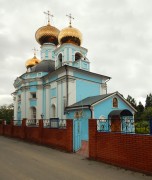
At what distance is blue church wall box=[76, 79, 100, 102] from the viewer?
17.6m

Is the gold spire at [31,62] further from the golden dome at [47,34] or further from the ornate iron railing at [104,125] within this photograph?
the ornate iron railing at [104,125]

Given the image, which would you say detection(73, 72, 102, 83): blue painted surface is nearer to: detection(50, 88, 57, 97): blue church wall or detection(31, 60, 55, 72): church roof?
detection(50, 88, 57, 97): blue church wall

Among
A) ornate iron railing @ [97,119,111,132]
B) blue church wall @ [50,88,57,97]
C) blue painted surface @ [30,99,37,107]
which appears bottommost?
ornate iron railing @ [97,119,111,132]

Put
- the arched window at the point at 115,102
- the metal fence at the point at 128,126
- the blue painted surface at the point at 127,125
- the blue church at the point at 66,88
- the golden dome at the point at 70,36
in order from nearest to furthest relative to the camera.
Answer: the metal fence at the point at 128,126 → the blue painted surface at the point at 127,125 → the blue church at the point at 66,88 → the arched window at the point at 115,102 → the golden dome at the point at 70,36

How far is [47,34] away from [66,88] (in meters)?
9.54

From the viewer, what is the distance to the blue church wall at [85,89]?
17.6 m

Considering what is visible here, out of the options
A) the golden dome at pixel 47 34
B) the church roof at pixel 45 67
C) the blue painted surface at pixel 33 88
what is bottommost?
the blue painted surface at pixel 33 88

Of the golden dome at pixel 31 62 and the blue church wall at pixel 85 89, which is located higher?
the golden dome at pixel 31 62

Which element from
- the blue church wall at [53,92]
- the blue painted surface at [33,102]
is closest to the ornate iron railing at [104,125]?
the blue church wall at [53,92]

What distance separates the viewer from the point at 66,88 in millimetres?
17094

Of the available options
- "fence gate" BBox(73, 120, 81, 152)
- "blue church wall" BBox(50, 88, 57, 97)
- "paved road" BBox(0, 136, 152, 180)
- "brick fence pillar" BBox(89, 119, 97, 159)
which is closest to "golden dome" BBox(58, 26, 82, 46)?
"blue church wall" BBox(50, 88, 57, 97)

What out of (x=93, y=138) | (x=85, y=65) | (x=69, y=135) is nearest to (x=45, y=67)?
(x=85, y=65)

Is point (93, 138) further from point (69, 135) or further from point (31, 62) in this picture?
point (31, 62)

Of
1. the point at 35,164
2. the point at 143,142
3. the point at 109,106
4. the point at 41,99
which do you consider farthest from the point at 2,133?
the point at 143,142
